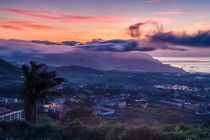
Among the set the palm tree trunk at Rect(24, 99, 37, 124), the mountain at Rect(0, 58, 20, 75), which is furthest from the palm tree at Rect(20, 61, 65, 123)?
the mountain at Rect(0, 58, 20, 75)

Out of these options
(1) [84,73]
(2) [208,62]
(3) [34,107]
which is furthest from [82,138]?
(1) [84,73]

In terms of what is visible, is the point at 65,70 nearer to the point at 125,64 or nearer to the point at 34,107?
the point at 125,64

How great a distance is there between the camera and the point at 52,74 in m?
10.1

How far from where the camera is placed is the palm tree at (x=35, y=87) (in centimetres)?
978

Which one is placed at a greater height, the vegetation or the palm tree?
the palm tree

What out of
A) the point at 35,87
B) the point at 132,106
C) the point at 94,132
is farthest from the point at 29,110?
the point at 132,106

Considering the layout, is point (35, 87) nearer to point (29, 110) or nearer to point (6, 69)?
point (29, 110)

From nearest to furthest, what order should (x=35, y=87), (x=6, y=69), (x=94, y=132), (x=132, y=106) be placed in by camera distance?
(x=94, y=132) → (x=35, y=87) → (x=132, y=106) → (x=6, y=69)

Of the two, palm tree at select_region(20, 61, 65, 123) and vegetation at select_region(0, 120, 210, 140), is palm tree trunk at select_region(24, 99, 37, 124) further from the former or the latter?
vegetation at select_region(0, 120, 210, 140)

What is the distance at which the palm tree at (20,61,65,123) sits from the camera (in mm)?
9781

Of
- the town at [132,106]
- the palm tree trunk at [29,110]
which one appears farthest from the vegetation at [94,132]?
the town at [132,106]

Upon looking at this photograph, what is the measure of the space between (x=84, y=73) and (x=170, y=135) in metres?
74.2

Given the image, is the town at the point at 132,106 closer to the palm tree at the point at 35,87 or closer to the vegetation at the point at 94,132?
the palm tree at the point at 35,87

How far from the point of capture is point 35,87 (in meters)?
9.86
